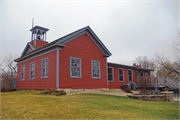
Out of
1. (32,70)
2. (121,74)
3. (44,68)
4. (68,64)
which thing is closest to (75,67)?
(68,64)

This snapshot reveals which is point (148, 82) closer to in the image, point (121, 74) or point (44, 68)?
point (121, 74)

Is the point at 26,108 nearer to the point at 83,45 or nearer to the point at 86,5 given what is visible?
the point at 86,5

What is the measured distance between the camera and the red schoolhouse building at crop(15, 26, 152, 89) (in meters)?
12.5

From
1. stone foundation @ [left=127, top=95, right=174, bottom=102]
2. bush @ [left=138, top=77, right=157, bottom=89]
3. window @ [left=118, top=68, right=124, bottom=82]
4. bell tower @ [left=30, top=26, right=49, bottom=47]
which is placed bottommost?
stone foundation @ [left=127, top=95, right=174, bottom=102]

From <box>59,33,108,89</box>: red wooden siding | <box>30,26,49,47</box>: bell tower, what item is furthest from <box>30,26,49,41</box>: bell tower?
<box>59,33,108,89</box>: red wooden siding

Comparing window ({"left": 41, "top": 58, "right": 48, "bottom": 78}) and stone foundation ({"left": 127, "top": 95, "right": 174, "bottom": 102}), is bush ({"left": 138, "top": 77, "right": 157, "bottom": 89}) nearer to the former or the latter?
stone foundation ({"left": 127, "top": 95, "right": 174, "bottom": 102})

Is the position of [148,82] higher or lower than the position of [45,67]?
lower

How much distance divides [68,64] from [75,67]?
861 millimetres

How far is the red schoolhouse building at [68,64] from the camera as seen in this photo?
12492 mm

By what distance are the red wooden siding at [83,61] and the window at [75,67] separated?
0.30 metres

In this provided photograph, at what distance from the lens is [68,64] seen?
12.9m

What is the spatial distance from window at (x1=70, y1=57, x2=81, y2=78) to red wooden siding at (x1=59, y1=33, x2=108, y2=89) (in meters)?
0.30

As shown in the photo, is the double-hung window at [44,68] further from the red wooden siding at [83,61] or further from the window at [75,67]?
the window at [75,67]

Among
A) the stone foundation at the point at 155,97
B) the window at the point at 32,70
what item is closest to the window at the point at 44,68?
the window at the point at 32,70
